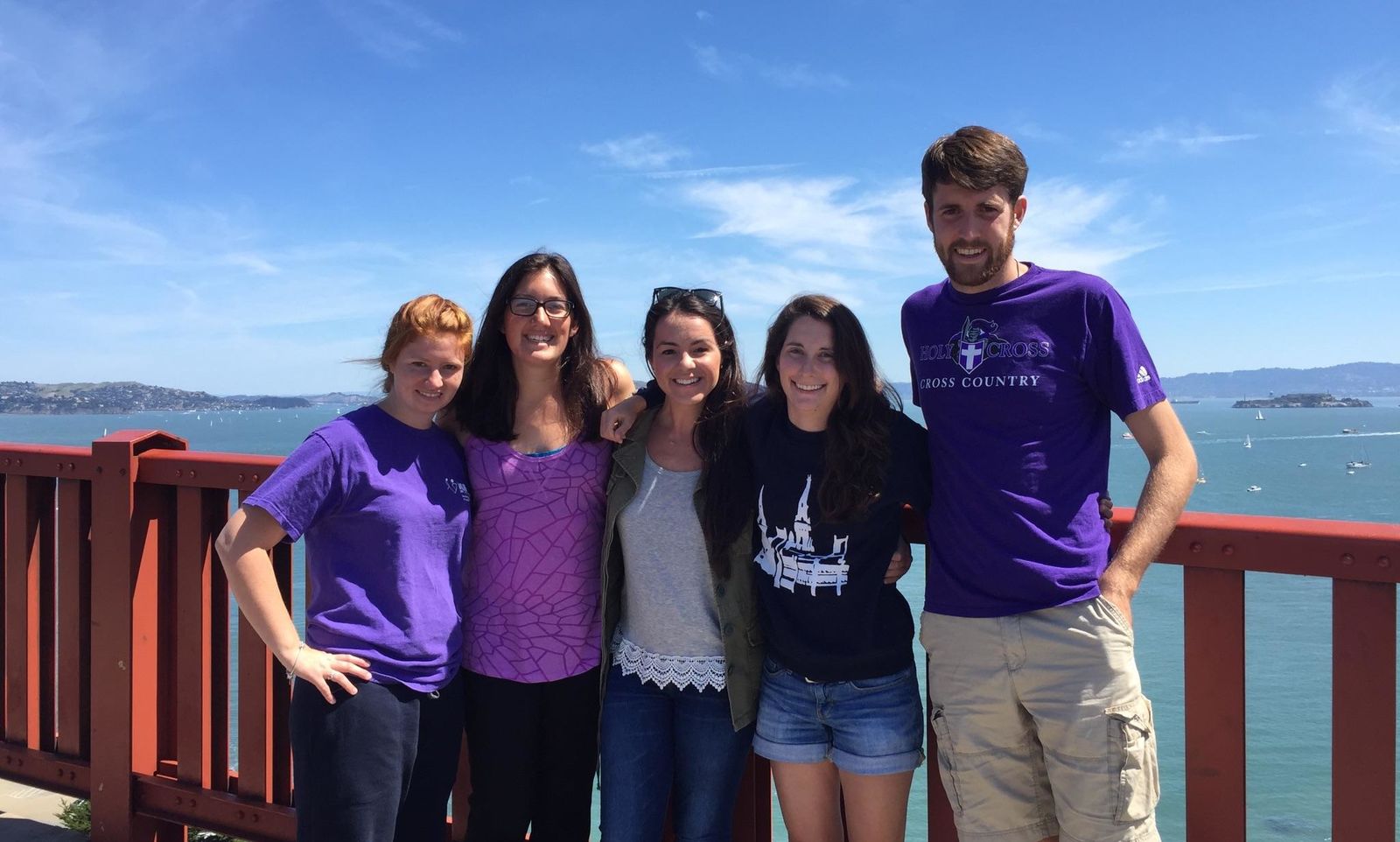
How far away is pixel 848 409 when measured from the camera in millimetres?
2709

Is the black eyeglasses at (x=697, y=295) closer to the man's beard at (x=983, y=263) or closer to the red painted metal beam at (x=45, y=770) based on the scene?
the man's beard at (x=983, y=263)

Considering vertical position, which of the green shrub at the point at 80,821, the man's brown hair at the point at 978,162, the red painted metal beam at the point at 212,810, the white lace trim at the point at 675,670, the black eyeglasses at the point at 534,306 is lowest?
the green shrub at the point at 80,821

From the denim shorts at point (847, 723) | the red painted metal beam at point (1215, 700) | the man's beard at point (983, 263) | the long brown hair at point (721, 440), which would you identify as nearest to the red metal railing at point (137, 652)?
the denim shorts at point (847, 723)

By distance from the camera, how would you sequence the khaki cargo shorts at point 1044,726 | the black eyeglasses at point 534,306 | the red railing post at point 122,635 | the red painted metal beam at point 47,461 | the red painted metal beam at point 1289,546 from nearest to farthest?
the red painted metal beam at point 1289,546 → the khaki cargo shorts at point 1044,726 → the black eyeglasses at point 534,306 → the red railing post at point 122,635 → the red painted metal beam at point 47,461

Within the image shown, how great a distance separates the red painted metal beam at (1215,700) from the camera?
238 cm

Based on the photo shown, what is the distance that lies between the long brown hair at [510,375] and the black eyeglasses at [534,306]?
0.04 meters

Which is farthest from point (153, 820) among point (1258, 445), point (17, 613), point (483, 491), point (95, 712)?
point (1258, 445)

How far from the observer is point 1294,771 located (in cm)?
2133

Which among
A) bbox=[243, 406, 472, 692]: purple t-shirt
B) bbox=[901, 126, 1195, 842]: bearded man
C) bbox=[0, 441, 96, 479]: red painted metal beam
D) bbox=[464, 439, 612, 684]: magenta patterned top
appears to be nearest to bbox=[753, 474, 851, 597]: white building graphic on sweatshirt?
bbox=[901, 126, 1195, 842]: bearded man

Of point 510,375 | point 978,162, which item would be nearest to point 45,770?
point 510,375

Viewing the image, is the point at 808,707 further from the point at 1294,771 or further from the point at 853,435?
the point at 1294,771

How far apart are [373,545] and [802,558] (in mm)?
1188

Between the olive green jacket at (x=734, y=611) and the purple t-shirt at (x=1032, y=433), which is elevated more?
the purple t-shirt at (x=1032, y=433)

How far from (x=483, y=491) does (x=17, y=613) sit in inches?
98.6
